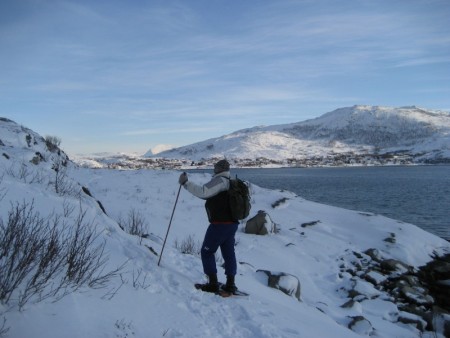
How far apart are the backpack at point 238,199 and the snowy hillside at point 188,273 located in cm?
133

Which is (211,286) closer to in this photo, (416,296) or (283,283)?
(283,283)

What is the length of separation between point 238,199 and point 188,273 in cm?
188

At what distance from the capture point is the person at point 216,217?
5.79m

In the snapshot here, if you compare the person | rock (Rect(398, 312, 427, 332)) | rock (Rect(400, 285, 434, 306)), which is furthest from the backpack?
rock (Rect(400, 285, 434, 306))

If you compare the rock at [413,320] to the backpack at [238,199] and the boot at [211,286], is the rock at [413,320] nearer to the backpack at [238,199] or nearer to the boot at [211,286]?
the boot at [211,286]

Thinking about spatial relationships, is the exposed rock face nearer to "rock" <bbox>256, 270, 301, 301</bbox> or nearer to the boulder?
"rock" <bbox>256, 270, 301, 301</bbox>

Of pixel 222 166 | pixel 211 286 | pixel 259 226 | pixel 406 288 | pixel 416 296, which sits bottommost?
pixel 416 296

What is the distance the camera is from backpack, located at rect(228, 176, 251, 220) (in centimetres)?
581

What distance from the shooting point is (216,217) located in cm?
590

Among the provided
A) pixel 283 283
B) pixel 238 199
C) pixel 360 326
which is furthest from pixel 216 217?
pixel 360 326

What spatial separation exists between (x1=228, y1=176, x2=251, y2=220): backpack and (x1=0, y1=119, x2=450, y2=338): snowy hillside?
4.37ft

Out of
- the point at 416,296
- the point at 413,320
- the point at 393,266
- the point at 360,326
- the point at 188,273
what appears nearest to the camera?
the point at 188,273

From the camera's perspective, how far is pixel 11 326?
10.2 ft

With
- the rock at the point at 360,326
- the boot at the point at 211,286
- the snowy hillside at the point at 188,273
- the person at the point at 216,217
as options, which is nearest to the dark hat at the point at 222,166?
the person at the point at 216,217
